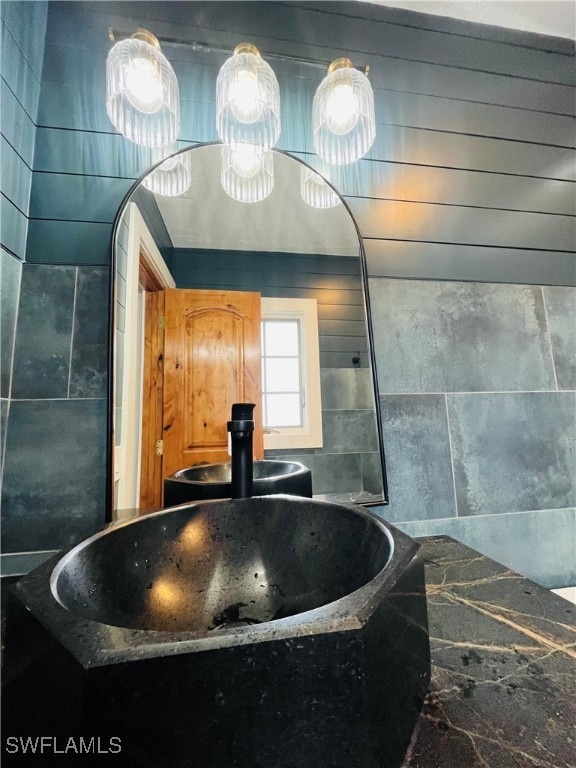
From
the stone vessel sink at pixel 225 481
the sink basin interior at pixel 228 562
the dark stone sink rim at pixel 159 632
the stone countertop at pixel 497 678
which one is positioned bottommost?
the stone countertop at pixel 497 678

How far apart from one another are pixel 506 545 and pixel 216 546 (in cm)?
83

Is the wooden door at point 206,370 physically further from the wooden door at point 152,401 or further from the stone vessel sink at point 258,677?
the stone vessel sink at point 258,677

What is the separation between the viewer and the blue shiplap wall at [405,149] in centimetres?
83

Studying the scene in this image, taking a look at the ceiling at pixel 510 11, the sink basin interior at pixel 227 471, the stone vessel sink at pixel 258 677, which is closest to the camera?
the stone vessel sink at pixel 258 677

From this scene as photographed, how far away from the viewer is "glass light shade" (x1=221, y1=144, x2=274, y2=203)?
35.3 inches

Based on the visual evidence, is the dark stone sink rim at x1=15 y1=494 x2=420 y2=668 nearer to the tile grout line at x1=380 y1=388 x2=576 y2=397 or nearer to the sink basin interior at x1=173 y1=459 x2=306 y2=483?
the sink basin interior at x1=173 y1=459 x2=306 y2=483

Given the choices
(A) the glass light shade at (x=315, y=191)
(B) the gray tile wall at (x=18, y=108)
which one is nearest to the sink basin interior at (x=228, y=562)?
(B) the gray tile wall at (x=18, y=108)

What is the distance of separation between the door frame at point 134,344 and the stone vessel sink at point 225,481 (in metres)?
0.09

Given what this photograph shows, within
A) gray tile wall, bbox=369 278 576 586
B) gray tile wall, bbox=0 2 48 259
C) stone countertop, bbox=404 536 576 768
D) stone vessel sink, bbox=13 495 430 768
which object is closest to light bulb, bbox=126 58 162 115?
gray tile wall, bbox=0 2 48 259

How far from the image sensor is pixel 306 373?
86 centimetres

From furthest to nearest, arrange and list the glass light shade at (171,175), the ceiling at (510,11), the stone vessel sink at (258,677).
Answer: the ceiling at (510,11)
the glass light shade at (171,175)
the stone vessel sink at (258,677)

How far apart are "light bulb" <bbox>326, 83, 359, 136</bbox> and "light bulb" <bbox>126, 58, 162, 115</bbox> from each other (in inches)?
17.7

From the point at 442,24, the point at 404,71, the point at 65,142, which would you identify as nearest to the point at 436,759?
the point at 65,142

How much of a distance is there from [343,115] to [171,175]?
505 millimetres
